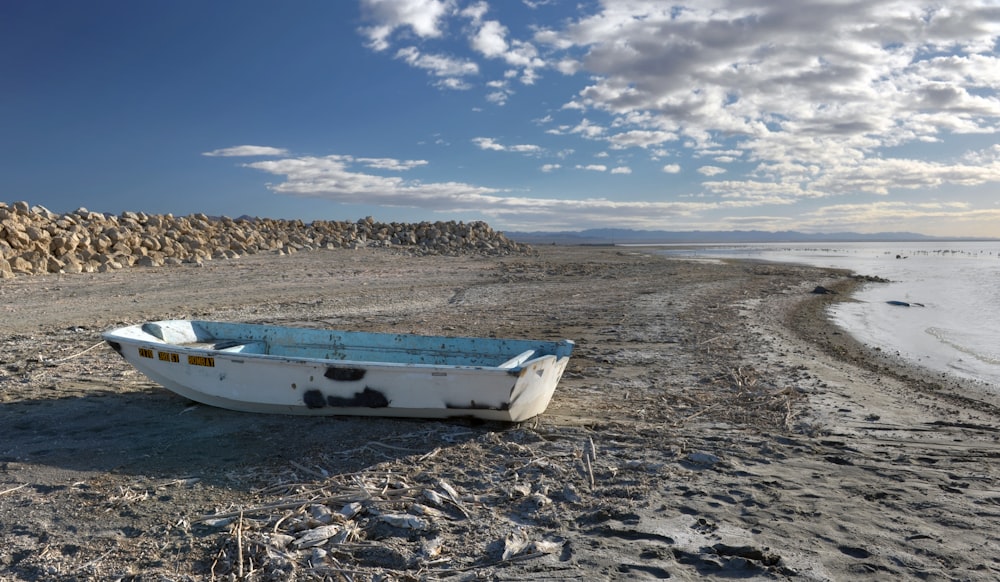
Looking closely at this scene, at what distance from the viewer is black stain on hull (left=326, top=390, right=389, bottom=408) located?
17.7ft

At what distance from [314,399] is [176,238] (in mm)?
19152

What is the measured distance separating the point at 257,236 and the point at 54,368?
1882 centimetres

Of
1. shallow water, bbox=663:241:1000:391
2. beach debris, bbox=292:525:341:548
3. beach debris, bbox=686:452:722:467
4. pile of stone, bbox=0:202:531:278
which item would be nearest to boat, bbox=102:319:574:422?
beach debris, bbox=686:452:722:467

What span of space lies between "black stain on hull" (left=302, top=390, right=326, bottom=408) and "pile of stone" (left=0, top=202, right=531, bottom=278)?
45.7 feet

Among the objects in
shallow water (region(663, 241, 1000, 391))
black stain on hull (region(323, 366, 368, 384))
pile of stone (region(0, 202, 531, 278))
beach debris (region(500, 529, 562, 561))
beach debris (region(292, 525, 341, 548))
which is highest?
pile of stone (region(0, 202, 531, 278))

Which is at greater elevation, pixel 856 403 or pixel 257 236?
pixel 257 236

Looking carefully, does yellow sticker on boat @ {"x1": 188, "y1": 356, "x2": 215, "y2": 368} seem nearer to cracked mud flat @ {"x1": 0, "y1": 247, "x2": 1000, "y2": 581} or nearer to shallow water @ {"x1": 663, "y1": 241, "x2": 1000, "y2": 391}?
cracked mud flat @ {"x1": 0, "y1": 247, "x2": 1000, "y2": 581}

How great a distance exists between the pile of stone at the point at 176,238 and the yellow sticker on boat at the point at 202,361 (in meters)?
13.0

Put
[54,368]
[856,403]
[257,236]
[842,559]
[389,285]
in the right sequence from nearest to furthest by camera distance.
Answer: [842,559] < [856,403] < [54,368] < [389,285] < [257,236]

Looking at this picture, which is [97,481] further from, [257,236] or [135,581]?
[257,236]

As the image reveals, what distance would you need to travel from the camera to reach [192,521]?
3.83 metres

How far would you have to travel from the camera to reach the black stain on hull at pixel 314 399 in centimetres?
549

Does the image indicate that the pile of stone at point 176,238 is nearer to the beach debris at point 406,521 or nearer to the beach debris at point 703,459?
the beach debris at point 406,521

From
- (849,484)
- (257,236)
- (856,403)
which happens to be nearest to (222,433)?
(849,484)
